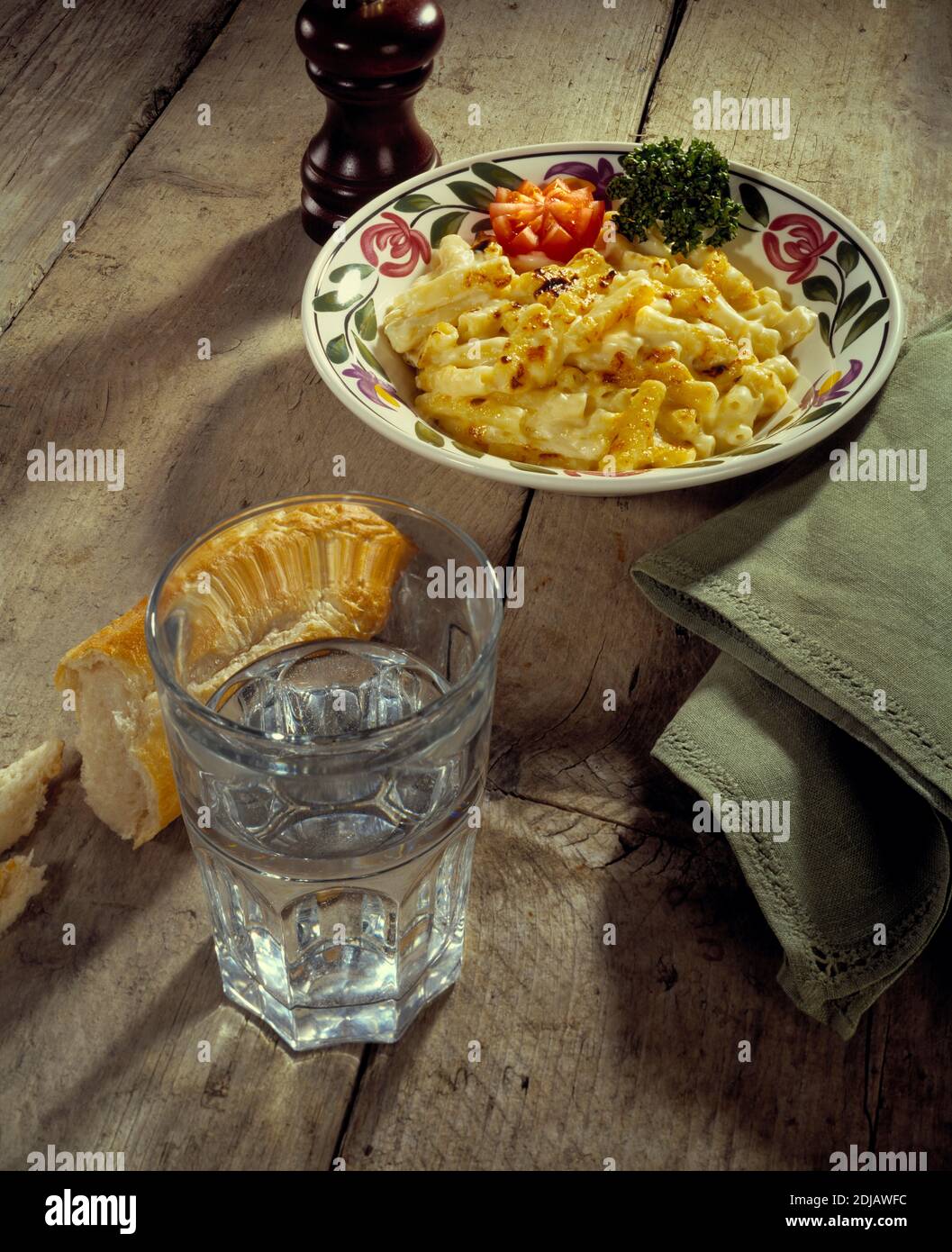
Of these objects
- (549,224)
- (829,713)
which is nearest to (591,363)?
(549,224)

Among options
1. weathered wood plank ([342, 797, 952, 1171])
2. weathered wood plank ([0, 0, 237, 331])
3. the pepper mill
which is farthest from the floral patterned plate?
weathered wood plank ([0, 0, 237, 331])

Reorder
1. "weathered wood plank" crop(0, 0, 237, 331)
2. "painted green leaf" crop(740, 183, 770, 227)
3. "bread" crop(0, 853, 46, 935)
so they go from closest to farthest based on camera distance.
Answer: "bread" crop(0, 853, 46, 935) < "painted green leaf" crop(740, 183, 770, 227) < "weathered wood plank" crop(0, 0, 237, 331)

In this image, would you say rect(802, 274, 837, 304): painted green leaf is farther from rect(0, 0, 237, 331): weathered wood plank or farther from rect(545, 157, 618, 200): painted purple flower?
rect(0, 0, 237, 331): weathered wood plank

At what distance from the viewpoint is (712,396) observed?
1372 mm

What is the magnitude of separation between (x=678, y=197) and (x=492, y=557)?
0.53 meters

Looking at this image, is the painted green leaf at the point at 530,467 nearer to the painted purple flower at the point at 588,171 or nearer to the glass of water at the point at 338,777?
the glass of water at the point at 338,777

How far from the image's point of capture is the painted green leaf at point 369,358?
1440 mm

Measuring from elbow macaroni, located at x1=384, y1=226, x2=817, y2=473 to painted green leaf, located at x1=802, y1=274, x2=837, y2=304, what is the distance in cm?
5

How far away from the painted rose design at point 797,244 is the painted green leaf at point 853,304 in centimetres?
9

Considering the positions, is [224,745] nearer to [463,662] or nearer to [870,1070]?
[463,662]

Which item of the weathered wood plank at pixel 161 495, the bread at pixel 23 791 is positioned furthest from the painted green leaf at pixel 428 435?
the bread at pixel 23 791

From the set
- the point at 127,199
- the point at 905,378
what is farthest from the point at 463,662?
the point at 127,199

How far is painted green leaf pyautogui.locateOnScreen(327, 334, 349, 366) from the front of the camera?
139 centimetres

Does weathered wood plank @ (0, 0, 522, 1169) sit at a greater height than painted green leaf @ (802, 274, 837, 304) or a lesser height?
lesser
